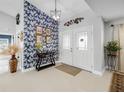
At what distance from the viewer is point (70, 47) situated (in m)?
5.28

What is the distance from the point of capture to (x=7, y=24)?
6.65 meters

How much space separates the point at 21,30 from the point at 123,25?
449cm

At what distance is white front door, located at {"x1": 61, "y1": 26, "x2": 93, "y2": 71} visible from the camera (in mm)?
4324

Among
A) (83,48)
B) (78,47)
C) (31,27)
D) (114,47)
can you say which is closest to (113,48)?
(114,47)

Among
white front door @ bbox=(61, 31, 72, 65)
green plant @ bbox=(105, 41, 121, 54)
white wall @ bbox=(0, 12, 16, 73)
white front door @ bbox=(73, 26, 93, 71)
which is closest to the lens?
Result: green plant @ bbox=(105, 41, 121, 54)

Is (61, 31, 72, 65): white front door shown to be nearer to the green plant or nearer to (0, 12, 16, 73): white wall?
the green plant

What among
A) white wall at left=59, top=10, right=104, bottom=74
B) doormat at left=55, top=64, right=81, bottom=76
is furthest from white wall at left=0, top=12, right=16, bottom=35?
white wall at left=59, top=10, right=104, bottom=74

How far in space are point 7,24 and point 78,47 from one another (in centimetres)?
525

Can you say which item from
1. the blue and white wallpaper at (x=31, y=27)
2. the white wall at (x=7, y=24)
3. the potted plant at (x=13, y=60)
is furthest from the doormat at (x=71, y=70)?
the white wall at (x=7, y=24)

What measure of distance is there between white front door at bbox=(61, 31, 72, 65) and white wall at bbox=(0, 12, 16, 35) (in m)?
3.93

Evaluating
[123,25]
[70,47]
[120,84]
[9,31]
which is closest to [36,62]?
[70,47]

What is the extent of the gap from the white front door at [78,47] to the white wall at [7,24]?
13.1 feet

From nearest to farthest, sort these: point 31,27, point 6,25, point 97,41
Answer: point 97,41 < point 31,27 < point 6,25

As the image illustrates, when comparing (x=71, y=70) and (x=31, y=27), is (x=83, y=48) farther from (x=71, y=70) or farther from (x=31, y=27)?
(x=31, y=27)
